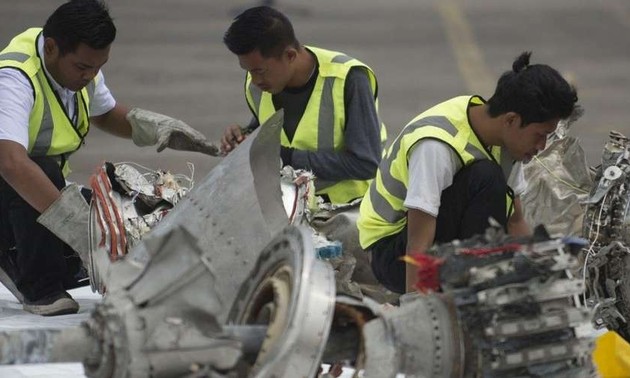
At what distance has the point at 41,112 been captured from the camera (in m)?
6.91

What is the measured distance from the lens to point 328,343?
4.57 metres

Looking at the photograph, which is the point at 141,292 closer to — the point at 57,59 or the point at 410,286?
the point at 410,286

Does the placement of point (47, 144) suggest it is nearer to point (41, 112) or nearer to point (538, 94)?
point (41, 112)

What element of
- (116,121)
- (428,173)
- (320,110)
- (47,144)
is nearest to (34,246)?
(47,144)

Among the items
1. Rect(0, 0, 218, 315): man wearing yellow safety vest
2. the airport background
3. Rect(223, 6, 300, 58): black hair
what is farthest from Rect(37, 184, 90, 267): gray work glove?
the airport background

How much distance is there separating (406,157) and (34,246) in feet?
5.86

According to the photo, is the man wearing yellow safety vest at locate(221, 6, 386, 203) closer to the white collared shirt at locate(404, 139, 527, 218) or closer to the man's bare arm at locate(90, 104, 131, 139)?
the man's bare arm at locate(90, 104, 131, 139)

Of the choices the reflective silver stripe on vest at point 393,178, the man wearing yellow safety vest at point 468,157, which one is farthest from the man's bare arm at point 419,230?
the reflective silver stripe on vest at point 393,178

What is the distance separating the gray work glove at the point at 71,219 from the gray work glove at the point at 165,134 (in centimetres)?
57

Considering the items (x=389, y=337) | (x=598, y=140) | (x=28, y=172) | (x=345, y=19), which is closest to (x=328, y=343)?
(x=389, y=337)

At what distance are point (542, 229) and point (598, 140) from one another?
7.33 m

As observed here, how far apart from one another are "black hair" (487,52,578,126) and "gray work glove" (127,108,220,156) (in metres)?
1.91

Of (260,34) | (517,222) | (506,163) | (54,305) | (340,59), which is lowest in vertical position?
(54,305)

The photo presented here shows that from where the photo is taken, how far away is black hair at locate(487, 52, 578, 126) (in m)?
5.61
